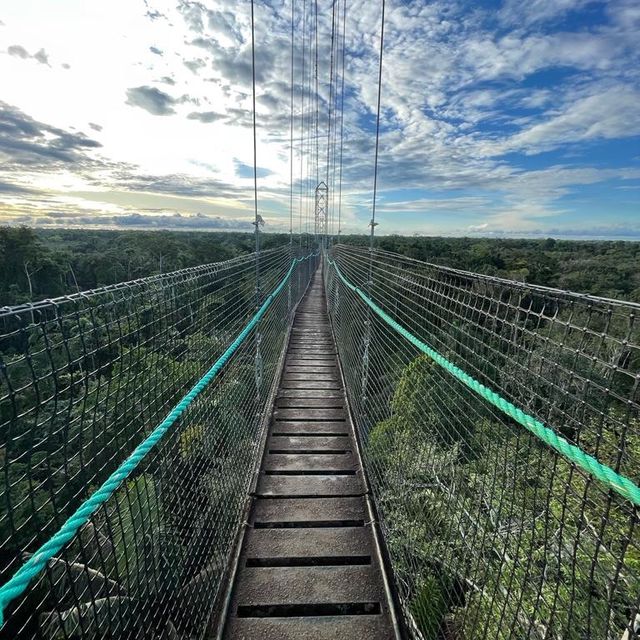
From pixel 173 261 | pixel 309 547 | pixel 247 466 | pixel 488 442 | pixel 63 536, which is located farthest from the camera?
pixel 173 261

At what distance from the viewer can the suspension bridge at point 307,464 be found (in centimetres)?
A: 106

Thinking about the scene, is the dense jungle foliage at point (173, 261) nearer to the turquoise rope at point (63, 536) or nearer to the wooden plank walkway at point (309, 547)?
the wooden plank walkway at point (309, 547)

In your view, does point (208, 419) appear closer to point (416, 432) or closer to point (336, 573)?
point (336, 573)

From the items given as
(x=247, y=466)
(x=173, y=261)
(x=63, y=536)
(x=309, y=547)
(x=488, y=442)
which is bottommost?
(x=173, y=261)

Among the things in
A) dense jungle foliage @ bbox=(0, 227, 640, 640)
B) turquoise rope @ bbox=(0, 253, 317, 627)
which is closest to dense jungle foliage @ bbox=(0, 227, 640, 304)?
dense jungle foliage @ bbox=(0, 227, 640, 640)

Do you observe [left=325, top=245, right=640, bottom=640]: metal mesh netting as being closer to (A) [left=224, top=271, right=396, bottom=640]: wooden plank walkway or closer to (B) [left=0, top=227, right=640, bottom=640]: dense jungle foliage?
(B) [left=0, top=227, right=640, bottom=640]: dense jungle foliage

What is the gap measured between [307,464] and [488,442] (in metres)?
1.69

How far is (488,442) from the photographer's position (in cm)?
175

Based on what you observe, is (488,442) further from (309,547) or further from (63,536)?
(63,536)

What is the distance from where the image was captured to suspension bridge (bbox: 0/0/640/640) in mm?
1056

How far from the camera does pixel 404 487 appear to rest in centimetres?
268

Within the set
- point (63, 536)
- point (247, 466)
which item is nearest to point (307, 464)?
point (247, 466)

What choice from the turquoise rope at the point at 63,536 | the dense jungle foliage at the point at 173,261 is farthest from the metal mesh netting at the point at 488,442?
the dense jungle foliage at the point at 173,261

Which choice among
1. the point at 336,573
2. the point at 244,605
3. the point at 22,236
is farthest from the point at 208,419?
the point at 22,236
